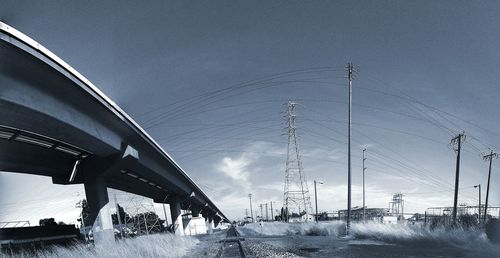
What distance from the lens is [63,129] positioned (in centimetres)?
1722

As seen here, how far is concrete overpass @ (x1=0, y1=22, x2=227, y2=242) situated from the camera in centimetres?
1298

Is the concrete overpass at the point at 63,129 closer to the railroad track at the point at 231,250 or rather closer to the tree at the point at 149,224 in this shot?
the railroad track at the point at 231,250

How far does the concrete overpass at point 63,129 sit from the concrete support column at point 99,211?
6cm

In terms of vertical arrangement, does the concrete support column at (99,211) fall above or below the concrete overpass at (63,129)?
below

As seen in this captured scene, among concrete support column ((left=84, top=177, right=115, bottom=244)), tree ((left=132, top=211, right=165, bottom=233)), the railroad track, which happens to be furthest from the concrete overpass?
tree ((left=132, top=211, right=165, bottom=233))

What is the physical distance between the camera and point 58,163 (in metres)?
24.2

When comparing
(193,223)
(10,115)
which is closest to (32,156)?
(10,115)

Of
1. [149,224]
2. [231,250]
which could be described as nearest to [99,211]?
[231,250]

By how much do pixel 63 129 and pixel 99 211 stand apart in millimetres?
8984

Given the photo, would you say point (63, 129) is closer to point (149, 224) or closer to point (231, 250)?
point (231, 250)

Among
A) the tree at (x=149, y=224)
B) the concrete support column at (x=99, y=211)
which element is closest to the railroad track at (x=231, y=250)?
the concrete support column at (x=99, y=211)

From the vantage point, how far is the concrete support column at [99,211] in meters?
24.3

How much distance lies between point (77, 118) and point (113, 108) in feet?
7.37

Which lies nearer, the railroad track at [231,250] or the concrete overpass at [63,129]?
the concrete overpass at [63,129]
